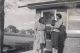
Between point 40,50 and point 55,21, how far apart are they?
0.26 meters

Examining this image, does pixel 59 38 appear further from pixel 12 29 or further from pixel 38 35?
pixel 12 29

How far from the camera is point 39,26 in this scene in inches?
65.8

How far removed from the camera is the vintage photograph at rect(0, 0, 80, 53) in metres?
1.62

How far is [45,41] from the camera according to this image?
1673mm

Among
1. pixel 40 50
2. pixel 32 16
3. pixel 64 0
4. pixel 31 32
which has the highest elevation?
pixel 64 0

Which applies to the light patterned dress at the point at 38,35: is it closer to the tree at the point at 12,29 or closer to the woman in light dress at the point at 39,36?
the woman in light dress at the point at 39,36

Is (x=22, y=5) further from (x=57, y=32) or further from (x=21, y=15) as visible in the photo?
(x=57, y=32)

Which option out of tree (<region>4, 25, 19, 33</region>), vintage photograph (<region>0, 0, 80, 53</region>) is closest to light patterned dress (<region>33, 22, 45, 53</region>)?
vintage photograph (<region>0, 0, 80, 53</region>)

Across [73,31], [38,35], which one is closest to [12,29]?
[38,35]

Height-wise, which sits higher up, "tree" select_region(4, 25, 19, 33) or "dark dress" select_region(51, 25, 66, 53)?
"tree" select_region(4, 25, 19, 33)

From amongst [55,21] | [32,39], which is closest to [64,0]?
[55,21]

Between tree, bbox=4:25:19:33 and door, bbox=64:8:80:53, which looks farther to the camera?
tree, bbox=4:25:19:33

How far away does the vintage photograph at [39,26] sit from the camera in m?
1.62

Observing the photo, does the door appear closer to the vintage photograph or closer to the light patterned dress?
the vintage photograph
